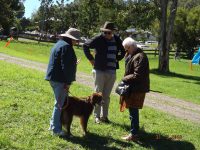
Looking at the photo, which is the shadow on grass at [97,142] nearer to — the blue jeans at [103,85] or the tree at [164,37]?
the blue jeans at [103,85]

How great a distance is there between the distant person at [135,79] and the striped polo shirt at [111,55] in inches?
39.9

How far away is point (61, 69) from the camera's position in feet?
25.3

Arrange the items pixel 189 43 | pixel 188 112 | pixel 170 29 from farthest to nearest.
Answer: pixel 189 43
pixel 170 29
pixel 188 112

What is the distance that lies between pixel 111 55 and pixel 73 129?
1.86 m

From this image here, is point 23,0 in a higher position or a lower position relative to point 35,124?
higher

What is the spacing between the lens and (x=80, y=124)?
876 cm

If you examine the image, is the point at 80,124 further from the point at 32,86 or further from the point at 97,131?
the point at 32,86

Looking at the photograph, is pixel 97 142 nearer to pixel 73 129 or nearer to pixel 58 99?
pixel 73 129

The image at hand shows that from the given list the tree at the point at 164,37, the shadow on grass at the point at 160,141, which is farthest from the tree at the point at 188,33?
the shadow on grass at the point at 160,141

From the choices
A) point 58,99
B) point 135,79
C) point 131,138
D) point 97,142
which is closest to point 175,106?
point 131,138

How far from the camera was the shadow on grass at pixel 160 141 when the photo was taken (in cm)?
830

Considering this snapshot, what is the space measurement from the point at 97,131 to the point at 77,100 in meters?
0.95

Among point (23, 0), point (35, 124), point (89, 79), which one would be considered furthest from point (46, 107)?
point (23, 0)

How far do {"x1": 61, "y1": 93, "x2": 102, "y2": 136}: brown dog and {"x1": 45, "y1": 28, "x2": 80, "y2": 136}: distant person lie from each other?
0.44ft
